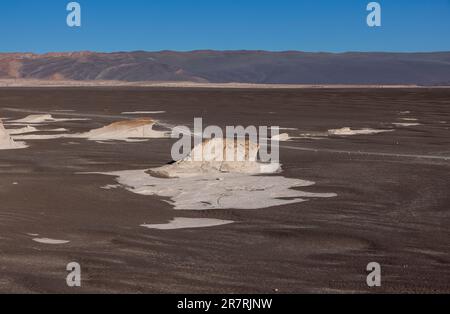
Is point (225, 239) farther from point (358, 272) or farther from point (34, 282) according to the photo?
point (34, 282)

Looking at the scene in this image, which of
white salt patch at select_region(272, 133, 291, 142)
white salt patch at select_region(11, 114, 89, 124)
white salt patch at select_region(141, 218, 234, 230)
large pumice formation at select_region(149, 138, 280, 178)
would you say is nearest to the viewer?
white salt patch at select_region(141, 218, 234, 230)

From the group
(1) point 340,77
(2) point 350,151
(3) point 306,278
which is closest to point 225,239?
(3) point 306,278

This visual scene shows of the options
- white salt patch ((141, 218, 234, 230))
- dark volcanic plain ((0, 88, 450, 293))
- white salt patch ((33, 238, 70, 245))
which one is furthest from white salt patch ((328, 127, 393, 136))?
white salt patch ((33, 238, 70, 245))

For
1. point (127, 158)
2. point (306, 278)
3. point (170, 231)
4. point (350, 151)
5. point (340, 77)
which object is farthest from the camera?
point (340, 77)

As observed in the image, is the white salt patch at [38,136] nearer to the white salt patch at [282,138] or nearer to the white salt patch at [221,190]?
the white salt patch at [282,138]

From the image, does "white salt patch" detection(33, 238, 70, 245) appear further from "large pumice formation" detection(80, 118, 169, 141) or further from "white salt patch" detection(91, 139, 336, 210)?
"large pumice formation" detection(80, 118, 169, 141)

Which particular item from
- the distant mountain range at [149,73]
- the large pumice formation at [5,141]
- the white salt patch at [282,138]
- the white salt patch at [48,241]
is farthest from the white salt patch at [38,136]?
the distant mountain range at [149,73]

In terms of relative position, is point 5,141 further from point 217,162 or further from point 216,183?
point 216,183
